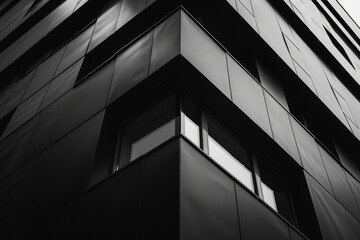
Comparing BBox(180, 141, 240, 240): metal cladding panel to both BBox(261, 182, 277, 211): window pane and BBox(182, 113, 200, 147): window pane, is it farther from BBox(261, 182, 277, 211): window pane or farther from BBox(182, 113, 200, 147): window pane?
BBox(261, 182, 277, 211): window pane

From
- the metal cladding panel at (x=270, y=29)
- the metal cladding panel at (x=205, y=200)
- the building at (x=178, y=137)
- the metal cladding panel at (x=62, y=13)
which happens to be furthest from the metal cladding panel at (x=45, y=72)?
the metal cladding panel at (x=205, y=200)

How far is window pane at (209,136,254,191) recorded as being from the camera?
6.90 meters

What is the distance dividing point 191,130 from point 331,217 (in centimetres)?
448

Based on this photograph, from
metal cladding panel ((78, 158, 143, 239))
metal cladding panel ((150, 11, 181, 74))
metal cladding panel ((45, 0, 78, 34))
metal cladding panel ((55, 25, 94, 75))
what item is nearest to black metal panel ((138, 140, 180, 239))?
metal cladding panel ((78, 158, 143, 239))

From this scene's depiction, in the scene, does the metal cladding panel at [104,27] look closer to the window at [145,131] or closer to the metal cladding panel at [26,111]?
the metal cladding panel at [26,111]

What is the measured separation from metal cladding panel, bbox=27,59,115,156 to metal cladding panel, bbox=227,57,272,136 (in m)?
3.01

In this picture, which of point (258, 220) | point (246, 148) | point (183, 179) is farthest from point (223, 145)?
point (183, 179)

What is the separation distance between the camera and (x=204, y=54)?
26.1 ft

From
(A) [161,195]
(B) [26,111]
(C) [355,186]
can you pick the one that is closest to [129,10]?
(B) [26,111]

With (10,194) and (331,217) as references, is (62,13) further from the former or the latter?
(331,217)

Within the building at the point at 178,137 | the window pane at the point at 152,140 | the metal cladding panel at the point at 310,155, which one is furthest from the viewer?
the metal cladding panel at the point at 310,155

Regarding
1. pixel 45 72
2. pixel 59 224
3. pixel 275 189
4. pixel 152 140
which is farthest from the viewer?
pixel 45 72

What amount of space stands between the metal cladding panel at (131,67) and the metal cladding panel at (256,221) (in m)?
3.25

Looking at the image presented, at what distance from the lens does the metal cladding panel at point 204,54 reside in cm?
749
